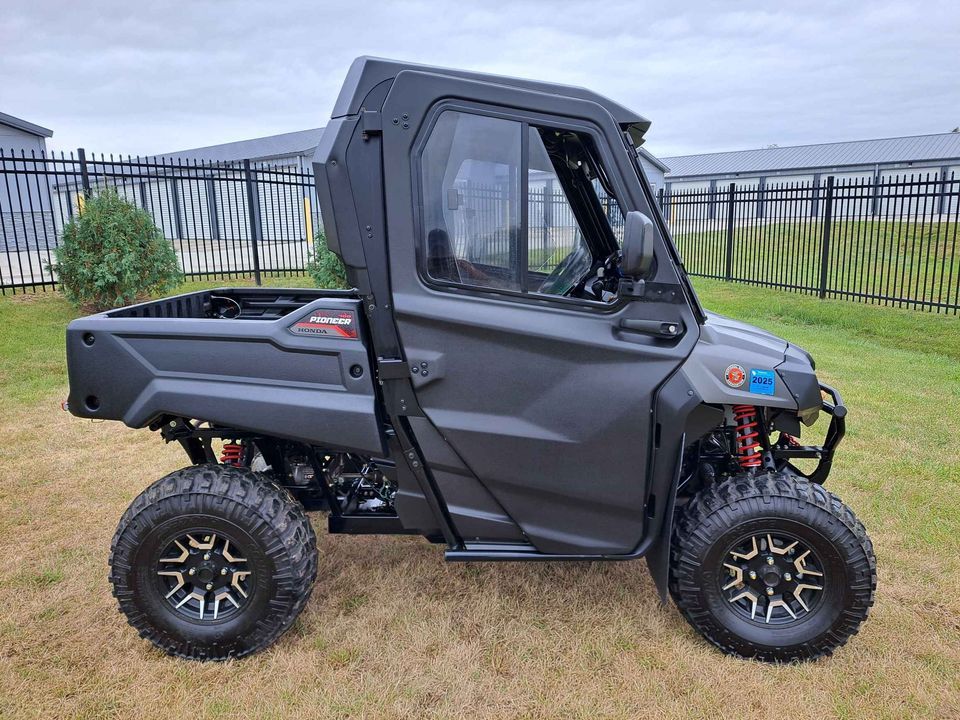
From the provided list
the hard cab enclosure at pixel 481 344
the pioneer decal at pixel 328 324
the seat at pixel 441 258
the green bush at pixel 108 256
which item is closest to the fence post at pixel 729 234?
the green bush at pixel 108 256

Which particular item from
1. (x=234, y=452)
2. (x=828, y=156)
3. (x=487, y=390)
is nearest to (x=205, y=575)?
(x=234, y=452)

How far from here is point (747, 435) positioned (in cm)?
299

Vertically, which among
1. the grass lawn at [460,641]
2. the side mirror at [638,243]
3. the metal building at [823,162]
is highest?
the metal building at [823,162]

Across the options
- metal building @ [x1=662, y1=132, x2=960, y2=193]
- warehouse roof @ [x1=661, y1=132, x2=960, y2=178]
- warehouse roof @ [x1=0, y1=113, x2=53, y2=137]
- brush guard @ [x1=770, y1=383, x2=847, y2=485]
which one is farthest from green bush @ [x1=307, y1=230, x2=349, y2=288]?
warehouse roof @ [x1=661, y1=132, x2=960, y2=178]

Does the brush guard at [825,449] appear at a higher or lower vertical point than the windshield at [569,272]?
lower

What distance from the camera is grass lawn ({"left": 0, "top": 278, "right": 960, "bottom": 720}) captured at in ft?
8.47

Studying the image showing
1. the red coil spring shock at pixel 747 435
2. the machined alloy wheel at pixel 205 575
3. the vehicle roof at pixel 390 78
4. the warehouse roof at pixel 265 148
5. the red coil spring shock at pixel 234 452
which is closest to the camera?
the vehicle roof at pixel 390 78

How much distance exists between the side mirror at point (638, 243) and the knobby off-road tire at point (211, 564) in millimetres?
1715

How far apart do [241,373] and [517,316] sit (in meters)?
1.14

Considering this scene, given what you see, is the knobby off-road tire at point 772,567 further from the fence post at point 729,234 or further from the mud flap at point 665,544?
the fence post at point 729,234

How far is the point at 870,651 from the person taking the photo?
2.88 meters

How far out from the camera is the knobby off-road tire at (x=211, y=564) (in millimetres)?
2762

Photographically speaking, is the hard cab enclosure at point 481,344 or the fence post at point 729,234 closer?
the hard cab enclosure at point 481,344

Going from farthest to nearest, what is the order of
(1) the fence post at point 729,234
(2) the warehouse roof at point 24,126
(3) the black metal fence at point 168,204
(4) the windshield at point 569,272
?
1. (2) the warehouse roof at point 24,126
2. (1) the fence post at point 729,234
3. (3) the black metal fence at point 168,204
4. (4) the windshield at point 569,272
